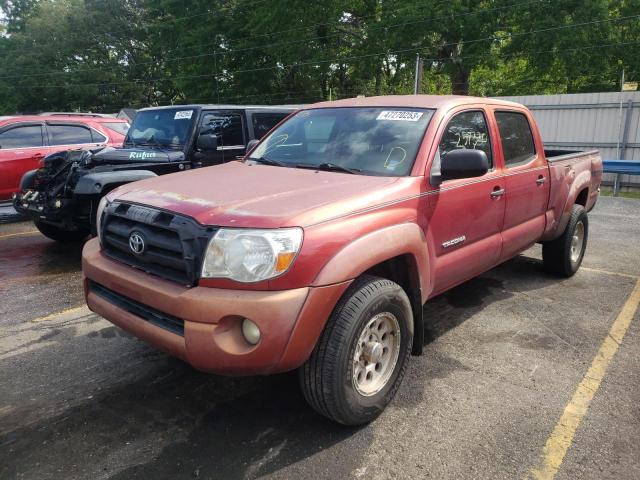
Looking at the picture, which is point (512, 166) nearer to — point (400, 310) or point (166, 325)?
point (400, 310)

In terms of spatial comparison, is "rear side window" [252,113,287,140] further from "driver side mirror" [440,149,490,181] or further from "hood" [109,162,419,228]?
"driver side mirror" [440,149,490,181]

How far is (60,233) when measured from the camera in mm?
7207

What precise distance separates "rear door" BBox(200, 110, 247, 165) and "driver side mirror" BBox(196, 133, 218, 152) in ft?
0.28

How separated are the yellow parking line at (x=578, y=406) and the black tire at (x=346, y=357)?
35.2 inches

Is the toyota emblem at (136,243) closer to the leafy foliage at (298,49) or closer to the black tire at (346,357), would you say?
the black tire at (346,357)

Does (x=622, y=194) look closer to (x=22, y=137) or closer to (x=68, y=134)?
(x=68, y=134)

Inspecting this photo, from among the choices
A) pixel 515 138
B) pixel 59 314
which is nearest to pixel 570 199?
pixel 515 138

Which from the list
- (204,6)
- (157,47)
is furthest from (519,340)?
(157,47)

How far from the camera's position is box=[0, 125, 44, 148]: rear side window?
880 centimetres

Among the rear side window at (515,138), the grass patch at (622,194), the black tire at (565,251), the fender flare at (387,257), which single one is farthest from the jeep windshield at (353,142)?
the grass patch at (622,194)

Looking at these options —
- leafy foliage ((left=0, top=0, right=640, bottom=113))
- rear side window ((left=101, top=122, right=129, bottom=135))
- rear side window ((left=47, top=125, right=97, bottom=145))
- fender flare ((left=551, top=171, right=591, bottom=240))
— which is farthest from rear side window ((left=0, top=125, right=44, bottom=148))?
leafy foliage ((left=0, top=0, right=640, bottom=113))

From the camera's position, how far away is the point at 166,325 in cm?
258

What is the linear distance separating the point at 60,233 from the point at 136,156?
178 centimetres

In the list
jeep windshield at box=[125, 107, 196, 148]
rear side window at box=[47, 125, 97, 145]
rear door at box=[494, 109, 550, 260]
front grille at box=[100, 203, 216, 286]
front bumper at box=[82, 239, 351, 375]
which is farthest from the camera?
rear side window at box=[47, 125, 97, 145]
